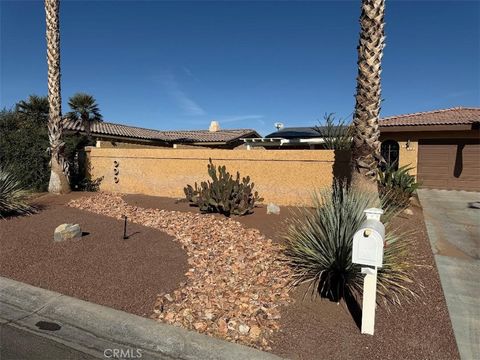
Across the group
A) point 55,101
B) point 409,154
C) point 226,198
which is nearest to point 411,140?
point 409,154

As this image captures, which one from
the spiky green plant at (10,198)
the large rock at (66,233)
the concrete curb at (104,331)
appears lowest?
the concrete curb at (104,331)

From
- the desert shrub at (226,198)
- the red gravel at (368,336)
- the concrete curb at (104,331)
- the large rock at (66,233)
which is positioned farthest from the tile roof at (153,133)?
the red gravel at (368,336)

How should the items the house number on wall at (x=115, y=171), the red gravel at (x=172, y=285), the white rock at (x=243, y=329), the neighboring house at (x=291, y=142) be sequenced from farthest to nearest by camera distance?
the neighboring house at (x=291, y=142) → the house number on wall at (x=115, y=171) → the white rock at (x=243, y=329) → the red gravel at (x=172, y=285)

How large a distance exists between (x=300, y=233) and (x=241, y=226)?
9.14 ft

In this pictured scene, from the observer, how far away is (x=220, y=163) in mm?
13641

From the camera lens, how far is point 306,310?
196 inches

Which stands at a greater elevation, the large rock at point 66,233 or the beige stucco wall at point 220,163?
the beige stucco wall at point 220,163

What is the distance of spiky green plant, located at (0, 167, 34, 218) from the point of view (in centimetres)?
986

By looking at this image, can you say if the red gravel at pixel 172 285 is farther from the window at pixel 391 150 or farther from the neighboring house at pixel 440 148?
the window at pixel 391 150

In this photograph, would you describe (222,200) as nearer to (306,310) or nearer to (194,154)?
(194,154)

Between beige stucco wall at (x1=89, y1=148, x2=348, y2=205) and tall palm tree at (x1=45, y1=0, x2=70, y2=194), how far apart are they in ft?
8.13

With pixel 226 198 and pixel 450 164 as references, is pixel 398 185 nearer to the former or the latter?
pixel 226 198

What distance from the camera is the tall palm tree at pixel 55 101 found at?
13594mm

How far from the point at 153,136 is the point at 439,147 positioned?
2098 cm
